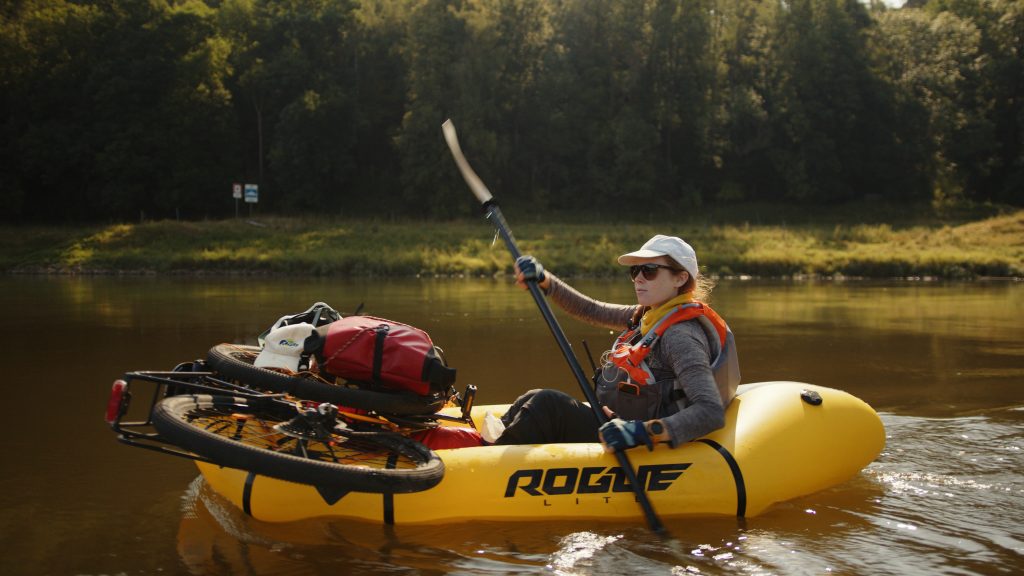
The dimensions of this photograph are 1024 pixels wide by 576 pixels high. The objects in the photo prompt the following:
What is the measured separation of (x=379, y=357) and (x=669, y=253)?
1540 mm

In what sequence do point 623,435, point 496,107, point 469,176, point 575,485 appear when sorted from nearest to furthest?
point 623,435 < point 575,485 < point 469,176 < point 496,107

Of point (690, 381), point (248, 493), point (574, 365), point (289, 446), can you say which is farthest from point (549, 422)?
point (248, 493)

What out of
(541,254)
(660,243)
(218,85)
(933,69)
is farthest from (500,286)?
(933,69)

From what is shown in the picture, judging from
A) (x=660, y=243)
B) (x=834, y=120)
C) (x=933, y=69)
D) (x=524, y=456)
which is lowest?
(x=524, y=456)

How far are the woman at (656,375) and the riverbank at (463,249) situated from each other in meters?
17.9

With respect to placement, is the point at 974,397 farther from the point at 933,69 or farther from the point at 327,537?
the point at 933,69

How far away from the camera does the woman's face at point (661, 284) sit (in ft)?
15.9

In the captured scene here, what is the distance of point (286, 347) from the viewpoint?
4918mm

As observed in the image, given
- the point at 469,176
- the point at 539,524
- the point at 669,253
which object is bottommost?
the point at 539,524

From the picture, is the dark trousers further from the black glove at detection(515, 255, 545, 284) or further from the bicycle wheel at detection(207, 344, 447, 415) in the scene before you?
the black glove at detection(515, 255, 545, 284)

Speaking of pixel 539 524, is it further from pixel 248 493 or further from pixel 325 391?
pixel 248 493

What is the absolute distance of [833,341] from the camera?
11.6 meters

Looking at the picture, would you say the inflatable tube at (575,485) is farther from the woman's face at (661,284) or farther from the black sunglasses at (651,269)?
the black sunglasses at (651,269)

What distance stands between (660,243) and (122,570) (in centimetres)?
294
